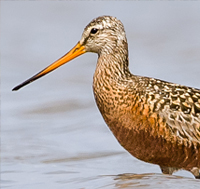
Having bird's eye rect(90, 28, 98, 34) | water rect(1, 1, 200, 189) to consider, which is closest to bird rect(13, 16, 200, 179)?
bird's eye rect(90, 28, 98, 34)

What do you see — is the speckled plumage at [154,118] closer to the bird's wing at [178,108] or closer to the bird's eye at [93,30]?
the bird's wing at [178,108]

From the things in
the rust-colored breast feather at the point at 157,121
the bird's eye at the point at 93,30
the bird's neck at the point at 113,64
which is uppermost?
the bird's eye at the point at 93,30

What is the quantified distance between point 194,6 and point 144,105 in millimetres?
7586

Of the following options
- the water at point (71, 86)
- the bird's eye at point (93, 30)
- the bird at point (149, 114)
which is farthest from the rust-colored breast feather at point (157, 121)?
the bird's eye at point (93, 30)

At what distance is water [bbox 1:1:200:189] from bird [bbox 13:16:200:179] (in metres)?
0.24

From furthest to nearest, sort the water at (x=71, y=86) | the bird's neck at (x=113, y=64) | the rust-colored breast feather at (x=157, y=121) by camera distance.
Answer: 1. the water at (x=71, y=86)
2. the bird's neck at (x=113, y=64)
3. the rust-colored breast feather at (x=157, y=121)

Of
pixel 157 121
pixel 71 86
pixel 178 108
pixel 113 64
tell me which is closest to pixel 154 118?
pixel 157 121

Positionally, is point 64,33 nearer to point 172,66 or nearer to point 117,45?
point 172,66

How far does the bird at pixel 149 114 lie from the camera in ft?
25.3

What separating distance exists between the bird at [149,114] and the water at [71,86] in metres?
0.24

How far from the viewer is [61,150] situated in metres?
9.87

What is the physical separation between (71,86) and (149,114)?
184 inches

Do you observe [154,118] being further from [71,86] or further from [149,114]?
[71,86]

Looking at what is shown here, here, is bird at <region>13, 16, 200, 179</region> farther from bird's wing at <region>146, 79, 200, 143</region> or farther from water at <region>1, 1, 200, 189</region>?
water at <region>1, 1, 200, 189</region>
